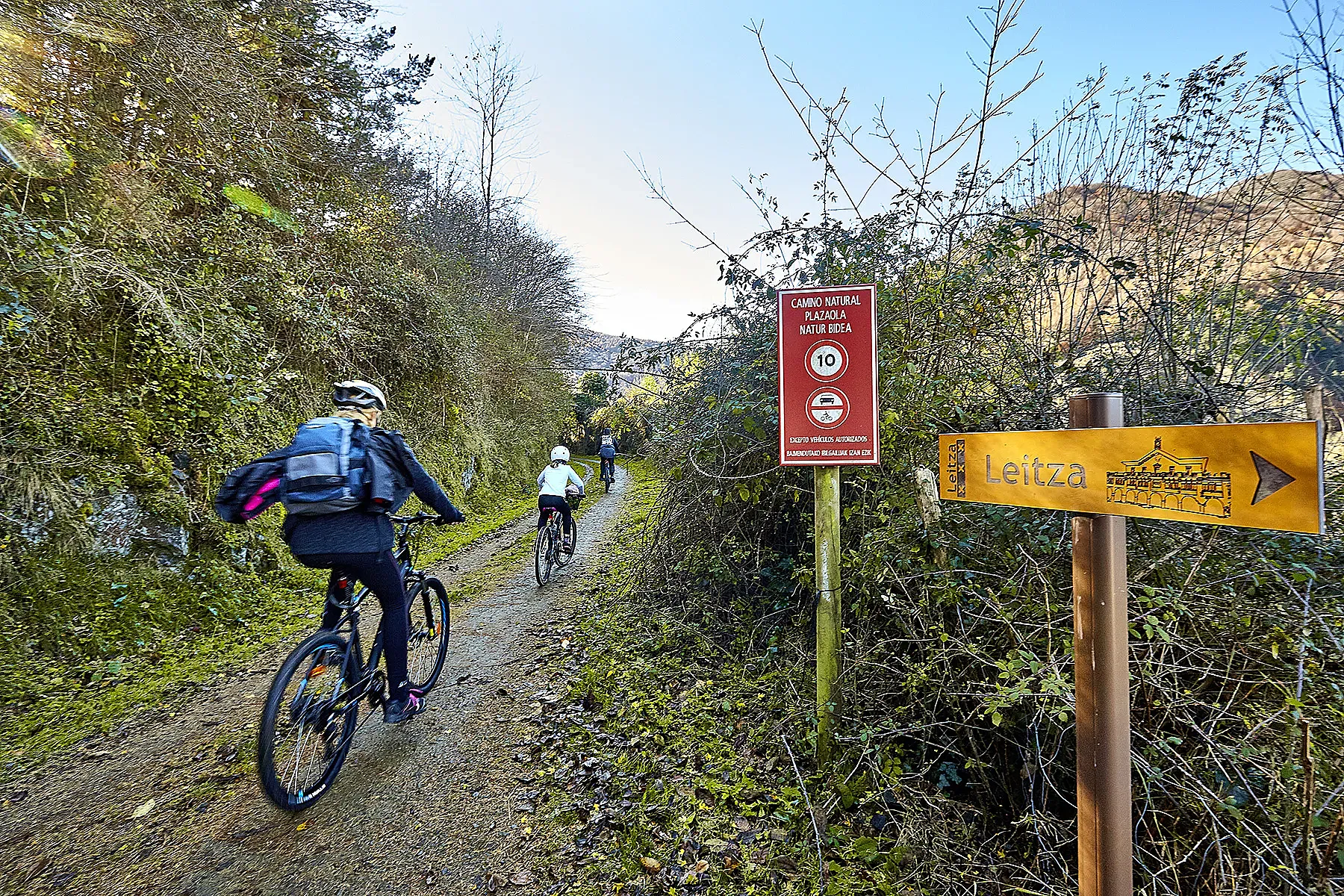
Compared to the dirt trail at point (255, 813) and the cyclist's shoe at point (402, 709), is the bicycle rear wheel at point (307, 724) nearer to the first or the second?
the dirt trail at point (255, 813)

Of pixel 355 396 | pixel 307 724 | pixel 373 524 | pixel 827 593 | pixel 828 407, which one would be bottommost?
pixel 307 724

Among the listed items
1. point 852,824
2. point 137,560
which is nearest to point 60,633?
point 137,560

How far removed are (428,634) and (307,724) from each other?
1.34m

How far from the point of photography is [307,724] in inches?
110

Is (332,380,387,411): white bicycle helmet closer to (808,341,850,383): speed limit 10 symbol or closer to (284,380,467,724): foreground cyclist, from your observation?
(284,380,467,724): foreground cyclist

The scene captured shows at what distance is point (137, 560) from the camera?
15.9 feet

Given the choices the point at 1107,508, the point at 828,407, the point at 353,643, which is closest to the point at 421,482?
the point at 353,643

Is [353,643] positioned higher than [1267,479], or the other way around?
[1267,479]

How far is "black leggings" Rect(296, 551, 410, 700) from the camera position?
9.58 ft

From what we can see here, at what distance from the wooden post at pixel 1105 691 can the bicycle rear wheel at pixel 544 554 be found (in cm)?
633

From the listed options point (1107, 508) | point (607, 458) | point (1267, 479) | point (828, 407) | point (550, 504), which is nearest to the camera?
point (1267, 479)

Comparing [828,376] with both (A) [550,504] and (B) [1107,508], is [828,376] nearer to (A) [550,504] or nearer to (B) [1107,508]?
(B) [1107,508]

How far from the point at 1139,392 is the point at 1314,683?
1.38 meters

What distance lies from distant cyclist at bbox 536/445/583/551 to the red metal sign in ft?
16.6
